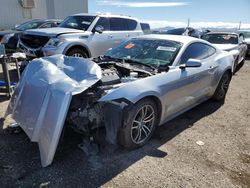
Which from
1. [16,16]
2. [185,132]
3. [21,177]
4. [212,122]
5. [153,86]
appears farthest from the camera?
[16,16]

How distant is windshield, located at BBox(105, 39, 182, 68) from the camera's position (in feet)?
14.2

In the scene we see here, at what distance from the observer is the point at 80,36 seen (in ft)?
25.5

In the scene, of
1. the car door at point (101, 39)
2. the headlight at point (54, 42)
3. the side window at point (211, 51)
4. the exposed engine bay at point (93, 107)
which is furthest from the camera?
the car door at point (101, 39)

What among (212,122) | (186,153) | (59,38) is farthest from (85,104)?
(59,38)

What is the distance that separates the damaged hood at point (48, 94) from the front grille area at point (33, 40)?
3.94 metres

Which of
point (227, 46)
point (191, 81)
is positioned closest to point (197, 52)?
point (191, 81)

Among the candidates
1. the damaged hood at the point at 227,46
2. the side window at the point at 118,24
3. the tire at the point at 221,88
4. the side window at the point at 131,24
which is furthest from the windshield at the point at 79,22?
the damaged hood at the point at 227,46

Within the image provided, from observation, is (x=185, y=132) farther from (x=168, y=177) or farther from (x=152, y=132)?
(x=168, y=177)

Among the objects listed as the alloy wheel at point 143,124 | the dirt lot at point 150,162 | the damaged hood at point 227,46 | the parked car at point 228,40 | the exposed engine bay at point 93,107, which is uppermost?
the parked car at point 228,40

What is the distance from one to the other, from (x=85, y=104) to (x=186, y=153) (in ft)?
5.24

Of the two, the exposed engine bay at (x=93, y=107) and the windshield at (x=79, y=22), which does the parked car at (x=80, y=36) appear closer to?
the windshield at (x=79, y=22)

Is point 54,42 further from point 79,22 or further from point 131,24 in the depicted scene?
point 131,24

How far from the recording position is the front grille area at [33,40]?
7633mm

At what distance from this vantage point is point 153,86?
11.9ft
